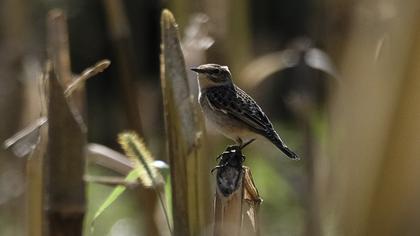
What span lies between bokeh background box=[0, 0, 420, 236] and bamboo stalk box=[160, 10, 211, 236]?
294 millimetres

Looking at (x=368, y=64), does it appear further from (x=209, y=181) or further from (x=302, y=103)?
(x=302, y=103)

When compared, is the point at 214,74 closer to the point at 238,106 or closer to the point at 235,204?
the point at 238,106

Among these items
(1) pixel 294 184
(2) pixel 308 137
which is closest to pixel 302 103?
(2) pixel 308 137

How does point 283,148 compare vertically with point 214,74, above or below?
below

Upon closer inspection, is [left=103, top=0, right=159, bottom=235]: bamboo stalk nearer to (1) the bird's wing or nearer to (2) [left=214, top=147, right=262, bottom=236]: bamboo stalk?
(1) the bird's wing

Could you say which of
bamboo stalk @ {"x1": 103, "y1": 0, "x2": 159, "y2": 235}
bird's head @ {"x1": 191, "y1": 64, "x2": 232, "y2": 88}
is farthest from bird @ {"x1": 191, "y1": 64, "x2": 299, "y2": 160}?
bamboo stalk @ {"x1": 103, "y1": 0, "x2": 159, "y2": 235}

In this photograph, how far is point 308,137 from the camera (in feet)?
10.5

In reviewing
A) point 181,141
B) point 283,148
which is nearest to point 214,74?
point 283,148

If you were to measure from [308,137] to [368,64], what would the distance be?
1803mm

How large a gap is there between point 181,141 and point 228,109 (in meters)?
0.98

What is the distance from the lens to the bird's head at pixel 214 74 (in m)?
2.84

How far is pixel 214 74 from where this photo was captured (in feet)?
9.41

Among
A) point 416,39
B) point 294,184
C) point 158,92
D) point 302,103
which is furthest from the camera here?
point 158,92

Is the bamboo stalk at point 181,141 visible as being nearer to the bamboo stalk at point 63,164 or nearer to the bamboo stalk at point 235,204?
the bamboo stalk at point 235,204
